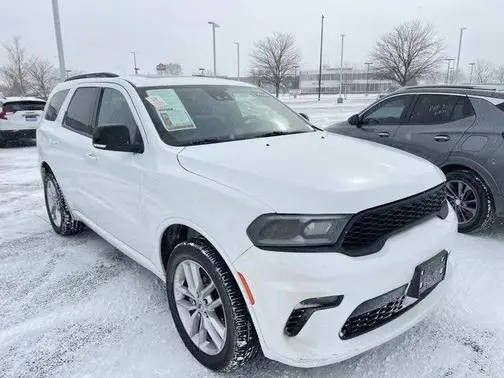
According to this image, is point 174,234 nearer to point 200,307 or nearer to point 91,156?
point 200,307

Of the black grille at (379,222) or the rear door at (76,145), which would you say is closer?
the black grille at (379,222)

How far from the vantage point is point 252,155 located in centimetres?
256

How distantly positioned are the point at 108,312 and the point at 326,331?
1937mm

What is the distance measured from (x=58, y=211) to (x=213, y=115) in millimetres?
2614

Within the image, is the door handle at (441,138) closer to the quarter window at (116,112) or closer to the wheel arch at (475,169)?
the wheel arch at (475,169)

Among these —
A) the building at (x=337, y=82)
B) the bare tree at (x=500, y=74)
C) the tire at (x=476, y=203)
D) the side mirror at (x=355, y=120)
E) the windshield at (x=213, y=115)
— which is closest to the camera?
the windshield at (x=213, y=115)

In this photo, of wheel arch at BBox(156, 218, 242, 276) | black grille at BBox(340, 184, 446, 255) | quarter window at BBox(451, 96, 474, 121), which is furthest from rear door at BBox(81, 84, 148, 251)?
quarter window at BBox(451, 96, 474, 121)

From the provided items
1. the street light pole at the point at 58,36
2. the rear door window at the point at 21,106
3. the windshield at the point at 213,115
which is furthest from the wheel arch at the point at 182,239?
the street light pole at the point at 58,36

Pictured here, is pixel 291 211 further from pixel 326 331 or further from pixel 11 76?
pixel 11 76

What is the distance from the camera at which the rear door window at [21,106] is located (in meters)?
12.3

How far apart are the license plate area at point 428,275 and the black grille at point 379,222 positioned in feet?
0.79

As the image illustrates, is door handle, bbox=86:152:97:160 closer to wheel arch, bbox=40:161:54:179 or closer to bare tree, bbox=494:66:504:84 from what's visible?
wheel arch, bbox=40:161:54:179

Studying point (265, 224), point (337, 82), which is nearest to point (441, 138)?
point (265, 224)

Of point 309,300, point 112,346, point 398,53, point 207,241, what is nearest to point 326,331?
point 309,300
